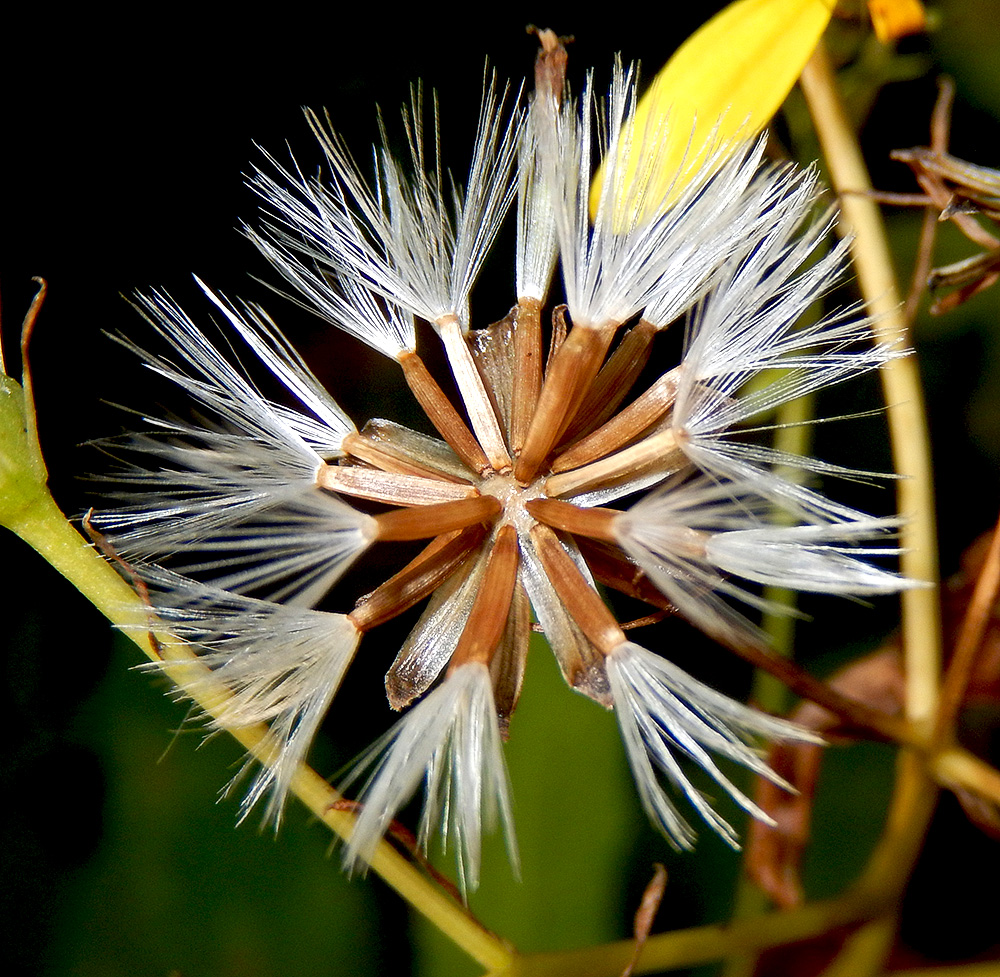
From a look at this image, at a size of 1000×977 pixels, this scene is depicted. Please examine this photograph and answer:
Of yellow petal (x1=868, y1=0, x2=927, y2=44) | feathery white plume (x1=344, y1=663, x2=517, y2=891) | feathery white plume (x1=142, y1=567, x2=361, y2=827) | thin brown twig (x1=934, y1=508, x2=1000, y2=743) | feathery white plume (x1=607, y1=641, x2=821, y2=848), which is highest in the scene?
yellow petal (x1=868, y1=0, x2=927, y2=44)

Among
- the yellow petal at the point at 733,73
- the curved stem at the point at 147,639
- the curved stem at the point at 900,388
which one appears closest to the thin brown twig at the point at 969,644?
the curved stem at the point at 900,388

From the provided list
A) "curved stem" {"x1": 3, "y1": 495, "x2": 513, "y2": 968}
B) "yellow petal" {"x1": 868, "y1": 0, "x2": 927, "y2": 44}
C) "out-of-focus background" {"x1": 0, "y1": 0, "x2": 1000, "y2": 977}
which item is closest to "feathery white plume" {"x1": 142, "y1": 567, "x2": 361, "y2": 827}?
"curved stem" {"x1": 3, "y1": 495, "x2": 513, "y2": 968}

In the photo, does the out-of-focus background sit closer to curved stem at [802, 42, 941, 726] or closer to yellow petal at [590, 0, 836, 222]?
curved stem at [802, 42, 941, 726]

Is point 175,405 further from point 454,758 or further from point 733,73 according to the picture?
point 733,73

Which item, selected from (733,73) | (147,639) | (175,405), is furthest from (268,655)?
(733,73)

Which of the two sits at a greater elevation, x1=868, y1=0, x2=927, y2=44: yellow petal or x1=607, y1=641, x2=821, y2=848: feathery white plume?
x1=868, y1=0, x2=927, y2=44: yellow petal

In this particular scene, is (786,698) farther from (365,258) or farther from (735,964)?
(365,258)
